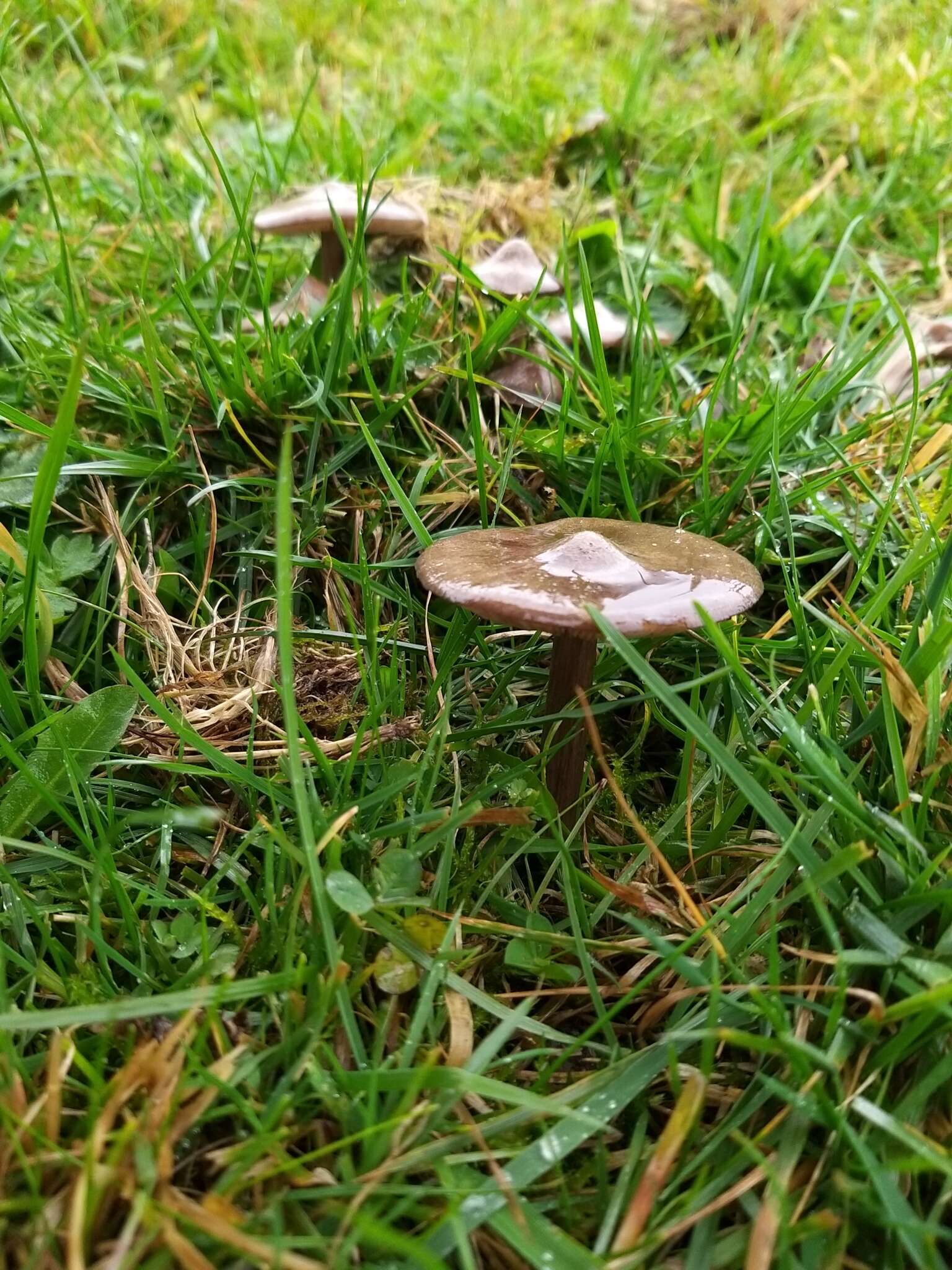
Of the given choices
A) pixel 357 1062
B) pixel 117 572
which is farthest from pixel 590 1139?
pixel 117 572

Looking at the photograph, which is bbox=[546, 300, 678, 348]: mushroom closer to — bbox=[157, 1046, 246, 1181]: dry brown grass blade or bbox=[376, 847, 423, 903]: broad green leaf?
bbox=[376, 847, 423, 903]: broad green leaf

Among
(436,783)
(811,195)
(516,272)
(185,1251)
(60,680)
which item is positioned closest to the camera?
(185,1251)

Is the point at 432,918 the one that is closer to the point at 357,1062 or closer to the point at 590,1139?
the point at 357,1062

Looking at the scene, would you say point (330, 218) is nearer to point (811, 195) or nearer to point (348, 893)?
point (811, 195)

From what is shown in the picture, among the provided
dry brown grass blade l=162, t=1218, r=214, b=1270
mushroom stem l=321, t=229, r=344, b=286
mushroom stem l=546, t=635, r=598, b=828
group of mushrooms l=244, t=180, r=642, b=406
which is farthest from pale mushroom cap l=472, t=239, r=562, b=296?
dry brown grass blade l=162, t=1218, r=214, b=1270

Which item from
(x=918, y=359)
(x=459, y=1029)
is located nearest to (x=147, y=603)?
(x=459, y=1029)

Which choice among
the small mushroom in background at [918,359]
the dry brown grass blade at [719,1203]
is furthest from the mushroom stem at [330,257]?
the dry brown grass blade at [719,1203]

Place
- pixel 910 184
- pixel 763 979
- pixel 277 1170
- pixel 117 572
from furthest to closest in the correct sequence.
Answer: pixel 910 184, pixel 117 572, pixel 763 979, pixel 277 1170
